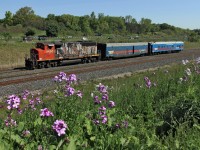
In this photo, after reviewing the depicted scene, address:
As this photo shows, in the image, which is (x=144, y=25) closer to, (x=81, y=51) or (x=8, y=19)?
(x=8, y=19)

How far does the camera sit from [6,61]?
118 feet

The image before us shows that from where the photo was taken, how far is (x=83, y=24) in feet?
450

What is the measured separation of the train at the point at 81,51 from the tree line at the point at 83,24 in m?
36.0

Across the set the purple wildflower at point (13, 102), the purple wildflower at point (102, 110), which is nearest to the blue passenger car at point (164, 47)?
the purple wildflower at point (102, 110)

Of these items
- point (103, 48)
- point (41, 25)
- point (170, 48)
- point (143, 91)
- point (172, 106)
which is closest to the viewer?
point (172, 106)

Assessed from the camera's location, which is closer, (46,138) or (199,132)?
(46,138)

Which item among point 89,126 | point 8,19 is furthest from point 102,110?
point 8,19

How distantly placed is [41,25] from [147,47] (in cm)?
6465

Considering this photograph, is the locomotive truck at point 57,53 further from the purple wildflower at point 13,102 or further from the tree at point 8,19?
the tree at point 8,19

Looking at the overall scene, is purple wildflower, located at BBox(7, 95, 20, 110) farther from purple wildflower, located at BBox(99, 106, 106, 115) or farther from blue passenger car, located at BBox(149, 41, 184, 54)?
blue passenger car, located at BBox(149, 41, 184, 54)

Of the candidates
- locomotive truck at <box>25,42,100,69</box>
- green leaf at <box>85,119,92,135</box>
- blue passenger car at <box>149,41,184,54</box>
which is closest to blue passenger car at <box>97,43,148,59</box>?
locomotive truck at <box>25,42,100,69</box>

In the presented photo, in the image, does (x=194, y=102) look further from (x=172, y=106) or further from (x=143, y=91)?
(x=143, y=91)

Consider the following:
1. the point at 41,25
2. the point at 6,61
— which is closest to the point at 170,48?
the point at 6,61

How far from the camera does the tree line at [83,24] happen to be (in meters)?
106
